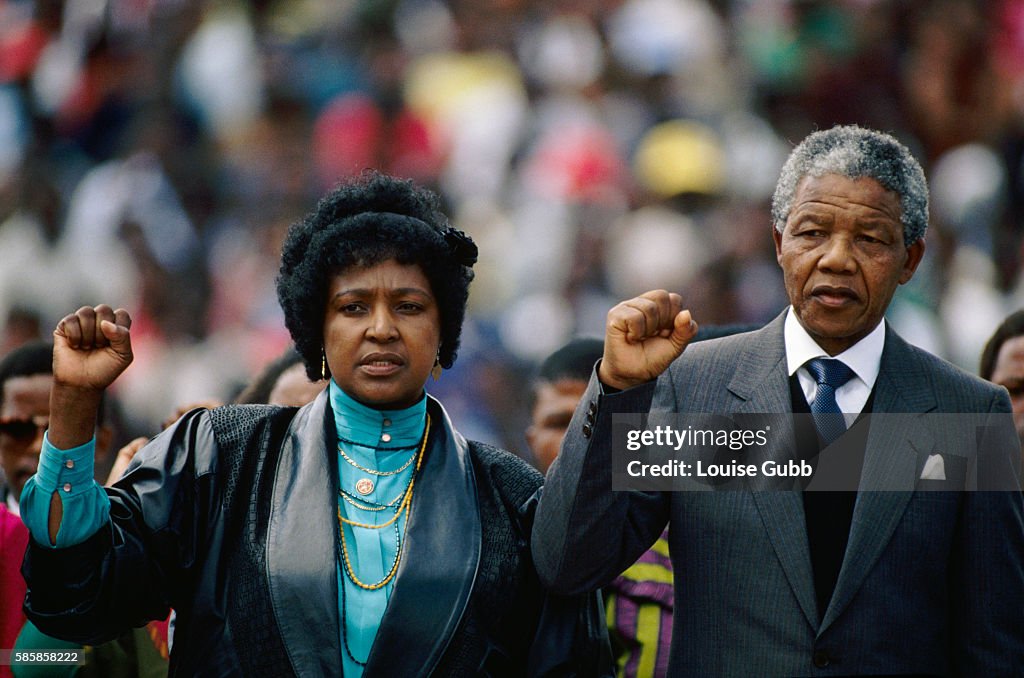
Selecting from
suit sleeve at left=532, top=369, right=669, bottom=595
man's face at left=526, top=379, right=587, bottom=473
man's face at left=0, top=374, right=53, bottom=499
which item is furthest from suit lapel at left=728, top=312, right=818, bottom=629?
man's face at left=0, top=374, right=53, bottom=499

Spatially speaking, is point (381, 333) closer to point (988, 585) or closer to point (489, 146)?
point (988, 585)

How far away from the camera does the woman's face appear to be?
10.9 feet

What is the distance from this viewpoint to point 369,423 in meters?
3.39

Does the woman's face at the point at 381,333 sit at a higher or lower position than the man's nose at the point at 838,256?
lower

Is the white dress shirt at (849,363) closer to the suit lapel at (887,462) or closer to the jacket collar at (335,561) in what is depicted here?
the suit lapel at (887,462)

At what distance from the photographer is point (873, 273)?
3.23 meters

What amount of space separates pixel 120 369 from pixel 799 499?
1362mm

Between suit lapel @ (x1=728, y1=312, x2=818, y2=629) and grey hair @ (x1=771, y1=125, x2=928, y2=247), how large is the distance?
11.1 inches

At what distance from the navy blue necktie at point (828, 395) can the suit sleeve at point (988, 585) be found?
11.7 inches

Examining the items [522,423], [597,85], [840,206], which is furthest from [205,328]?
[840,206]

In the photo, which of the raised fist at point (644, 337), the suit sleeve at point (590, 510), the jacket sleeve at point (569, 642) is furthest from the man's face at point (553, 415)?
the raised fist at point (644, 337)

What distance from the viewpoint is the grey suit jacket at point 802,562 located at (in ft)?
9.80

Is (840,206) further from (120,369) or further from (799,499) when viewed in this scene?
(120,369)

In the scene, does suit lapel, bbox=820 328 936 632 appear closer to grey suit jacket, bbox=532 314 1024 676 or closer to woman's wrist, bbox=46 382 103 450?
grey suit jacket, bbox=532 314 1024 676
